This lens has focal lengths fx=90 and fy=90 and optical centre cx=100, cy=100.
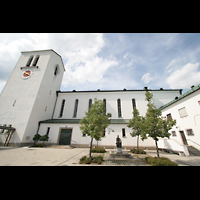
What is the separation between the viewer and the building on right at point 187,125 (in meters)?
12.4

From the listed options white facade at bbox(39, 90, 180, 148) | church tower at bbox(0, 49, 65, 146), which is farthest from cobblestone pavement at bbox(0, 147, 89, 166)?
white facade at bbox(39, 90, 180, 148)

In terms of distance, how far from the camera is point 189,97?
542 inches

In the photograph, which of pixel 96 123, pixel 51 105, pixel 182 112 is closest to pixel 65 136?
pixel 51 105

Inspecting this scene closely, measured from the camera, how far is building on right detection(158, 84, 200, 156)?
12359 mm

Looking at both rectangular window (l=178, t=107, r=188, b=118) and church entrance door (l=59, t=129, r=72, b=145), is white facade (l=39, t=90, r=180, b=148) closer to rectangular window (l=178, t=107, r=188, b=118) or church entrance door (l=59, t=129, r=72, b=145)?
church entrance door (l=59, t=129, r=72, b=145)

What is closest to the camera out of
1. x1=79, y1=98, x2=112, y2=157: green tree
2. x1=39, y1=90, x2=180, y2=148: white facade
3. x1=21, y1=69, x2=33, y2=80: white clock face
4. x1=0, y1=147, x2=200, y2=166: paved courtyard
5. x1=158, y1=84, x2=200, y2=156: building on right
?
x1=0, y1=147, x2=200, y2=166: paved courtyard

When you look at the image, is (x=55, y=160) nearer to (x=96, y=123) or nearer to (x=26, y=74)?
(x=96, y=123)

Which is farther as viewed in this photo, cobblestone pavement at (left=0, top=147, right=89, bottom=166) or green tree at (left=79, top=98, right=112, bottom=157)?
green tree at (left=79, top=98, right=112, bottom=157)

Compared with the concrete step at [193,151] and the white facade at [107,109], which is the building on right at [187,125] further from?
the white facade at [107,109]

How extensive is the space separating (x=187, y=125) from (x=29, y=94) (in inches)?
1207

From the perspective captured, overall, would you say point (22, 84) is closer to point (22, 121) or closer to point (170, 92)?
point (22, 121)

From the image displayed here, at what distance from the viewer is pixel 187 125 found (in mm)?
13758

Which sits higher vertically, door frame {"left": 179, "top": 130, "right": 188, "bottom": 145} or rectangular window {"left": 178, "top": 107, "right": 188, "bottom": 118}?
rectangular window {"left": 178, "top": 107, "right": 188, "bottom": 118}
